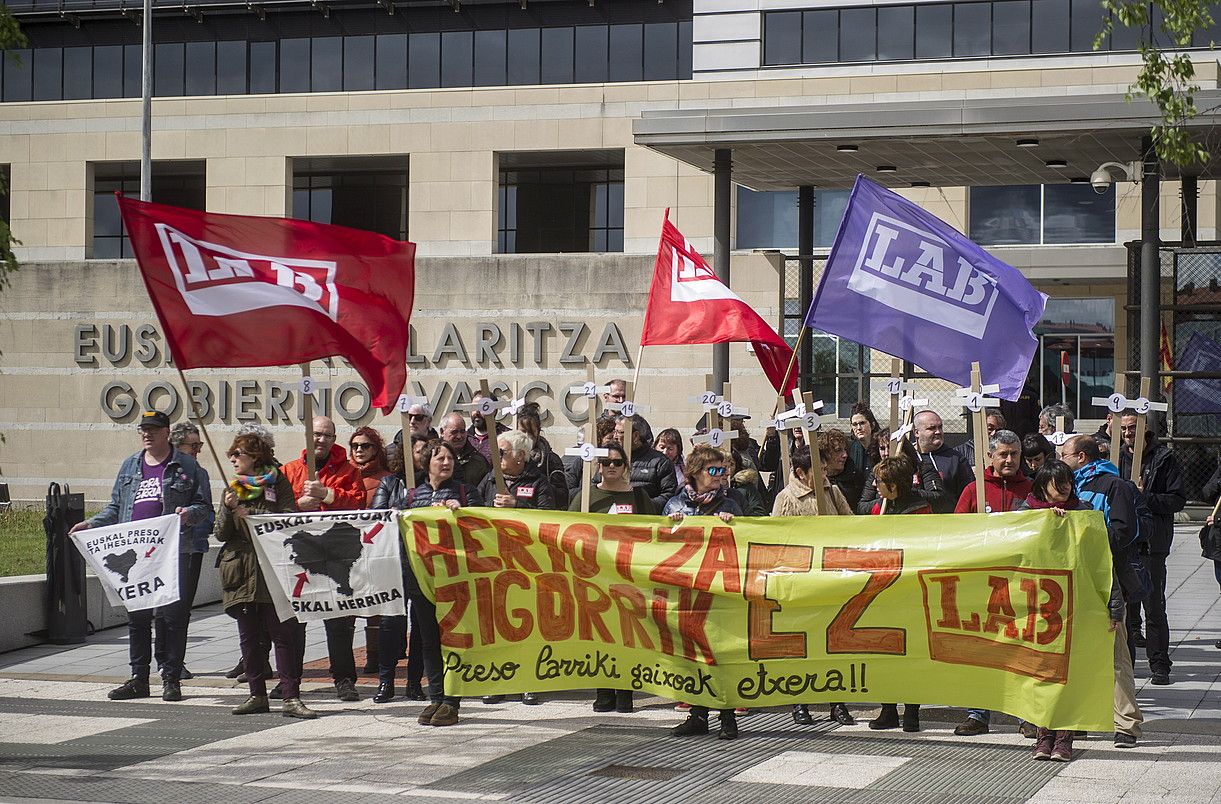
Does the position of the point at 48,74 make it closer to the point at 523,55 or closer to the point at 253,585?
the point at 523,55

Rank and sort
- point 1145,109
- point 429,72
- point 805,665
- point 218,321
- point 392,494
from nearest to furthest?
1. point 805,665
2. point 218,321
3. point 392,494
4. point 1145,109
5. point 429,72

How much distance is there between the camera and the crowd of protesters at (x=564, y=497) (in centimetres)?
977

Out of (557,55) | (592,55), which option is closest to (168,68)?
(557,55)

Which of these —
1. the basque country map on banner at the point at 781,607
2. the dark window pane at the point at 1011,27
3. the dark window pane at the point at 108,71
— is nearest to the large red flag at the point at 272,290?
the basque country map on banner at the point at 781,607

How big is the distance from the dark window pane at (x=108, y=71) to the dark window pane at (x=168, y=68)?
869 millimetres

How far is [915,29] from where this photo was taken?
1446 inches

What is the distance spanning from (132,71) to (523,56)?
9757 millimetres

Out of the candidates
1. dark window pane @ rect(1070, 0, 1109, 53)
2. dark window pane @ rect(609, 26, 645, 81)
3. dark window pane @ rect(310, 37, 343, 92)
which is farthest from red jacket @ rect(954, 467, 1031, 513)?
dark window pane @ rect(310, 37, 343, 92)

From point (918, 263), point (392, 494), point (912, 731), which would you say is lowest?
point (912, 731)

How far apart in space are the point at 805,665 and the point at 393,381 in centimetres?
318

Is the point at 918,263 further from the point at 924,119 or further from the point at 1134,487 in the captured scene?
the point at 924,119

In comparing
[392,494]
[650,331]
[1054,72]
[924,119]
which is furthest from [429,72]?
[392,494]

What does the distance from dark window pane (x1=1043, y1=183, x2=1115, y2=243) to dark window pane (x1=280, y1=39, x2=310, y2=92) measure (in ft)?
57.7

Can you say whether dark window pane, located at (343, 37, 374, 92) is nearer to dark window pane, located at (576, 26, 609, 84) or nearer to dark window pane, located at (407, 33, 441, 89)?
dark window pane, located at (407, 33, 441, 89)
